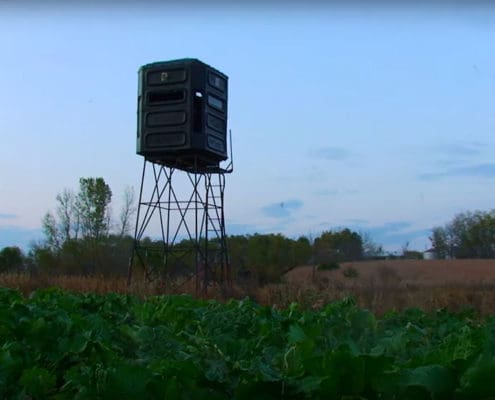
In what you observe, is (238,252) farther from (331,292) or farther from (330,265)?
(331,292)

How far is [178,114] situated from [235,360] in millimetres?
15632

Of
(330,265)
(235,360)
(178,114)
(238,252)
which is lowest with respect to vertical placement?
(235,360)

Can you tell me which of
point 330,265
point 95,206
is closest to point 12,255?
point 95,206

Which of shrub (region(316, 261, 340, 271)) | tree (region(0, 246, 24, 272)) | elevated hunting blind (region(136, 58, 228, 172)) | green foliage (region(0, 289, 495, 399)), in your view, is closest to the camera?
green foliage (region(0, 289, 495, 399))

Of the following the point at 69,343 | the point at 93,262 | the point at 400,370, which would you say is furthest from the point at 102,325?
the point at 93,262

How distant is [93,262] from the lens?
32844 mm

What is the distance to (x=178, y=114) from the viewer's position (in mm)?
17297

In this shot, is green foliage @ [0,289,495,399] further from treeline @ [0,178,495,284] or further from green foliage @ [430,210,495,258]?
green foliage @ [430,210,495,258]

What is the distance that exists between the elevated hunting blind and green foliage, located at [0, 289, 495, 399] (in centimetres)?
1401

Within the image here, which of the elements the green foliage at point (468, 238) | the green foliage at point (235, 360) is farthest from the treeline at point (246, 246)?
the green foliage at point (235, 360)

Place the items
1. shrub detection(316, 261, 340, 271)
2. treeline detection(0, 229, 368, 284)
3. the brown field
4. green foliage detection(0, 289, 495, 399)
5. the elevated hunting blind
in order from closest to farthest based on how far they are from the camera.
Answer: green foliage detection(0, 289, 495, 399) → the brown field → the elevated hunting blind → shrub detection(316, 261, 340, 271) → treeline detection(0, 229, 368, 284)

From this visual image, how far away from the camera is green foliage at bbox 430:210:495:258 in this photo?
47.0m

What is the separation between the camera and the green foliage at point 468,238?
4703 centimetres

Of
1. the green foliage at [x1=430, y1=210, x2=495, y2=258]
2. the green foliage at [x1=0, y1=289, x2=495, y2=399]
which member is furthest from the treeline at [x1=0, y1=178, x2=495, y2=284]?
the green foliage at [x1=0, y1=289, x2=495, y2=399]
